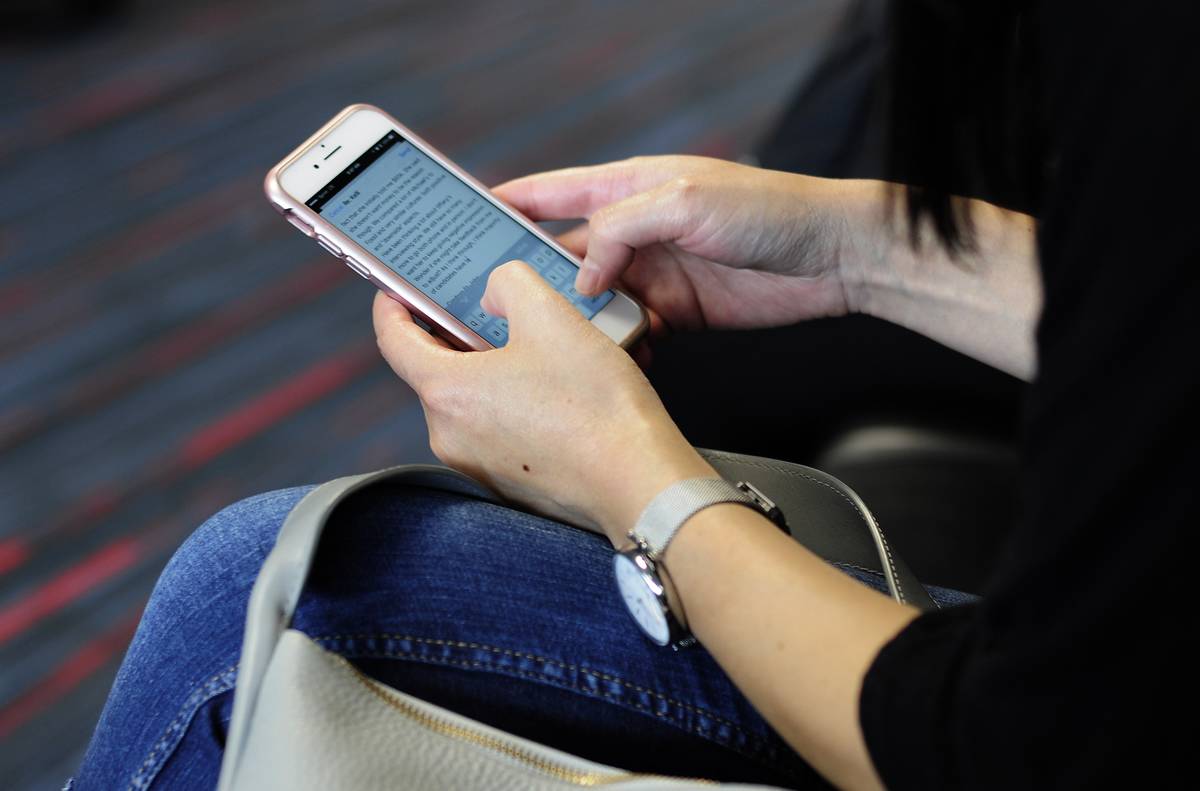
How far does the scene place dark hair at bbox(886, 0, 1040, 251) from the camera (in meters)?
0.49

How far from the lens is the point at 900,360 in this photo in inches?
33.8

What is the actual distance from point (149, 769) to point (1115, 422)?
0.46 metres

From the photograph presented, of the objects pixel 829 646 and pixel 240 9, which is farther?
pixel 240 9

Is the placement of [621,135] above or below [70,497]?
above

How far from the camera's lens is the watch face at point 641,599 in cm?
53

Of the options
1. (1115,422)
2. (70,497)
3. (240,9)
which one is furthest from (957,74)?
(240,9)

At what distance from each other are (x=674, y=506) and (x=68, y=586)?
2.99 feet

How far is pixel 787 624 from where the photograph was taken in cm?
49

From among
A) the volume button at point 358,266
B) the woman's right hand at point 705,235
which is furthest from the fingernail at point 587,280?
the volume button at point 358,266

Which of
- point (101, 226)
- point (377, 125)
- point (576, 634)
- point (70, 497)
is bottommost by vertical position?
point (70, 497)

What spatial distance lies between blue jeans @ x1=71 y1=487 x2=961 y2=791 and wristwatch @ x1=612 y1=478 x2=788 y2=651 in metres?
0.03

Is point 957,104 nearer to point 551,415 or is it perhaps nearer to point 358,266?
point 551,415

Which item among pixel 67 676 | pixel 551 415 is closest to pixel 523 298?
pixel 551 415

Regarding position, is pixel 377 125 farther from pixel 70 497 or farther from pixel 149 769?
pixel 70 497
